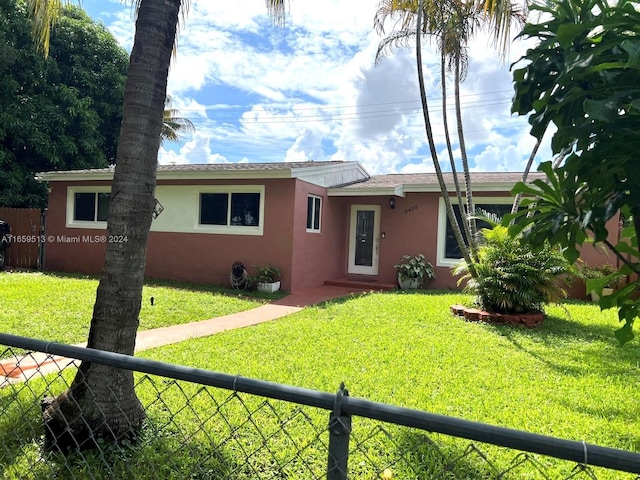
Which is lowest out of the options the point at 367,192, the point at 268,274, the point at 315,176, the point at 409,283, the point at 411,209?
the point at 409,283

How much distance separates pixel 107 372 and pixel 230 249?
903 centimetres

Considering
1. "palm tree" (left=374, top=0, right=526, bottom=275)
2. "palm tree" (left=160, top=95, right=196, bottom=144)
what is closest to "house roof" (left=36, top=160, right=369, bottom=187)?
"palm tree" (left=374, top=0, right=526, bottom=275)

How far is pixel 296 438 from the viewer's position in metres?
3.25

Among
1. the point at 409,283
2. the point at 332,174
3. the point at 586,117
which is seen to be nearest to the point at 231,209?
the point at 332,174

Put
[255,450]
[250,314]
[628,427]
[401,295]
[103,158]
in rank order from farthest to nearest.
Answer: [103,158], [401,295], [250,314], [628,427], [255,450]

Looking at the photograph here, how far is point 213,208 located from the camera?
12.1m

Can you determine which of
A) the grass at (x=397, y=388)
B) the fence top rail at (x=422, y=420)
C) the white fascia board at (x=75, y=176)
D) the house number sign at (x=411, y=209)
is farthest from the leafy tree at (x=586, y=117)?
the white fascia board at (x=75, y=176)

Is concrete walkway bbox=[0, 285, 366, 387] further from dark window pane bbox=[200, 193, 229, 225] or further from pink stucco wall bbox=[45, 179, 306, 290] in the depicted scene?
dark window pane bbox=[200, 193, 229, 225]

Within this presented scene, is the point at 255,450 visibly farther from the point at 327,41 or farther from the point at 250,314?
the point at 327,41

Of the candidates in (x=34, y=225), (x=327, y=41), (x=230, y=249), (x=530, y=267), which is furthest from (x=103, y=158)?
(x=530, y=267)

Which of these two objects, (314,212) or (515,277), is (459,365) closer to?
(515,277)

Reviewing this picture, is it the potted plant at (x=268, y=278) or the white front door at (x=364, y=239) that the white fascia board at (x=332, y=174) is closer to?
the white front door at (x=364, y=239)

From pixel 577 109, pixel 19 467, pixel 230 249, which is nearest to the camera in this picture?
pixel 577 109

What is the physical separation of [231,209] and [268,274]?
2244 mm
